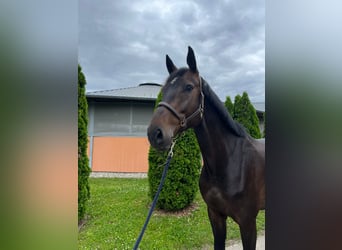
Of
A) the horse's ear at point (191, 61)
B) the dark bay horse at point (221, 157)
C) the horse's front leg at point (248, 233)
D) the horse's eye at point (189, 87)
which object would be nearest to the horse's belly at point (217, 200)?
the dark bay horse at point (221, 157)

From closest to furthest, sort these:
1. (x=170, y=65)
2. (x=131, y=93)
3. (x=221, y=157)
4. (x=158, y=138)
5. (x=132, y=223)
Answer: (x=158, y=138) → (x=170, y=65) → (x=221, y=157) → (x=131, y=93) → (x=132, y=223)

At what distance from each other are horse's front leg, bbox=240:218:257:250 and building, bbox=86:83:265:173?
1.12 meters

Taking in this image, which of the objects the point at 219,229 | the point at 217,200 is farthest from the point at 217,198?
the point at 219,229

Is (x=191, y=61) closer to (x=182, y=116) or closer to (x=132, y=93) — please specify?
(x=182, y=116)

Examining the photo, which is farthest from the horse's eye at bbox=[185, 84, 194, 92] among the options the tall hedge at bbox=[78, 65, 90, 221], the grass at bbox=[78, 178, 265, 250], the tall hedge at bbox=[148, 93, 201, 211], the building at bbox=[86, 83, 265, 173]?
the grass at bbox=[78, 178, 265, 250]

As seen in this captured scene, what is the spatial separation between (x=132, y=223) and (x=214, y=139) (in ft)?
5.78

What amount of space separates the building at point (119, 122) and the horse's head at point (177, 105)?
2.79ft

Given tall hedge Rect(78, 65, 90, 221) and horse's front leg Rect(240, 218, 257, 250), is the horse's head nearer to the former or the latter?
horse's front leg Rect(240, 218, 257, 250)

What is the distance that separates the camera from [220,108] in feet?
4.86

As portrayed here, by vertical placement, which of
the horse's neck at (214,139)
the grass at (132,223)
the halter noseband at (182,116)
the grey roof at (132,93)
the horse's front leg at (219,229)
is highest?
the grey roof at (132,93)

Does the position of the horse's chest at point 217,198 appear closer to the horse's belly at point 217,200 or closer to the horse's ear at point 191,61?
the horse's belly at point 217,200

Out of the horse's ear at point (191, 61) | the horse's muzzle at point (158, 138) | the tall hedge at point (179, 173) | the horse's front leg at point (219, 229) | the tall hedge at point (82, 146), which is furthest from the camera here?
the tall hedge at point (179, 173)

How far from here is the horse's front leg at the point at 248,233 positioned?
1.47 metres

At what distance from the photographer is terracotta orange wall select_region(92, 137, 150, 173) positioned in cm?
241
